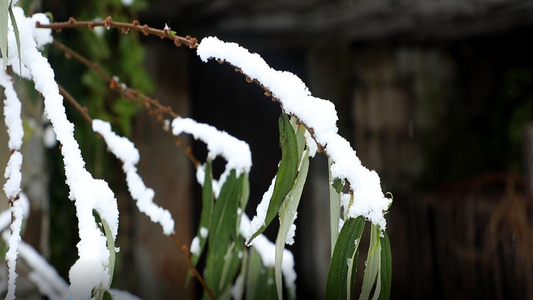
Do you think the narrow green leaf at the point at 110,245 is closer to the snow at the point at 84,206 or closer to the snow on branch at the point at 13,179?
the snow at the point at 84,206

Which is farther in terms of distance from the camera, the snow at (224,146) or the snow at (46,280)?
the snow at (46,280)

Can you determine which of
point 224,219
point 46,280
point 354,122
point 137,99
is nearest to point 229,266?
point 224,219

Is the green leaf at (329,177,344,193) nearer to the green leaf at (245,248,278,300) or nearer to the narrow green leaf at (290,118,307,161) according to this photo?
the narrow green leaf at (290,118,307,161)

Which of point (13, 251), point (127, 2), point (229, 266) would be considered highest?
point (127, 2)

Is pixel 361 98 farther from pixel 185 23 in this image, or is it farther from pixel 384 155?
pixel 185 23

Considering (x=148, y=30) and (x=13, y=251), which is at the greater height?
(x=148, y=30)

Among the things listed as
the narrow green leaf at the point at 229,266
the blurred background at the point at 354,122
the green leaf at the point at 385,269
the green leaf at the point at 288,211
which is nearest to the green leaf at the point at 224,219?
the narrow green leaf at the point at 229,266

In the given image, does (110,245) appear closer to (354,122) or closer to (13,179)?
(13,179)
